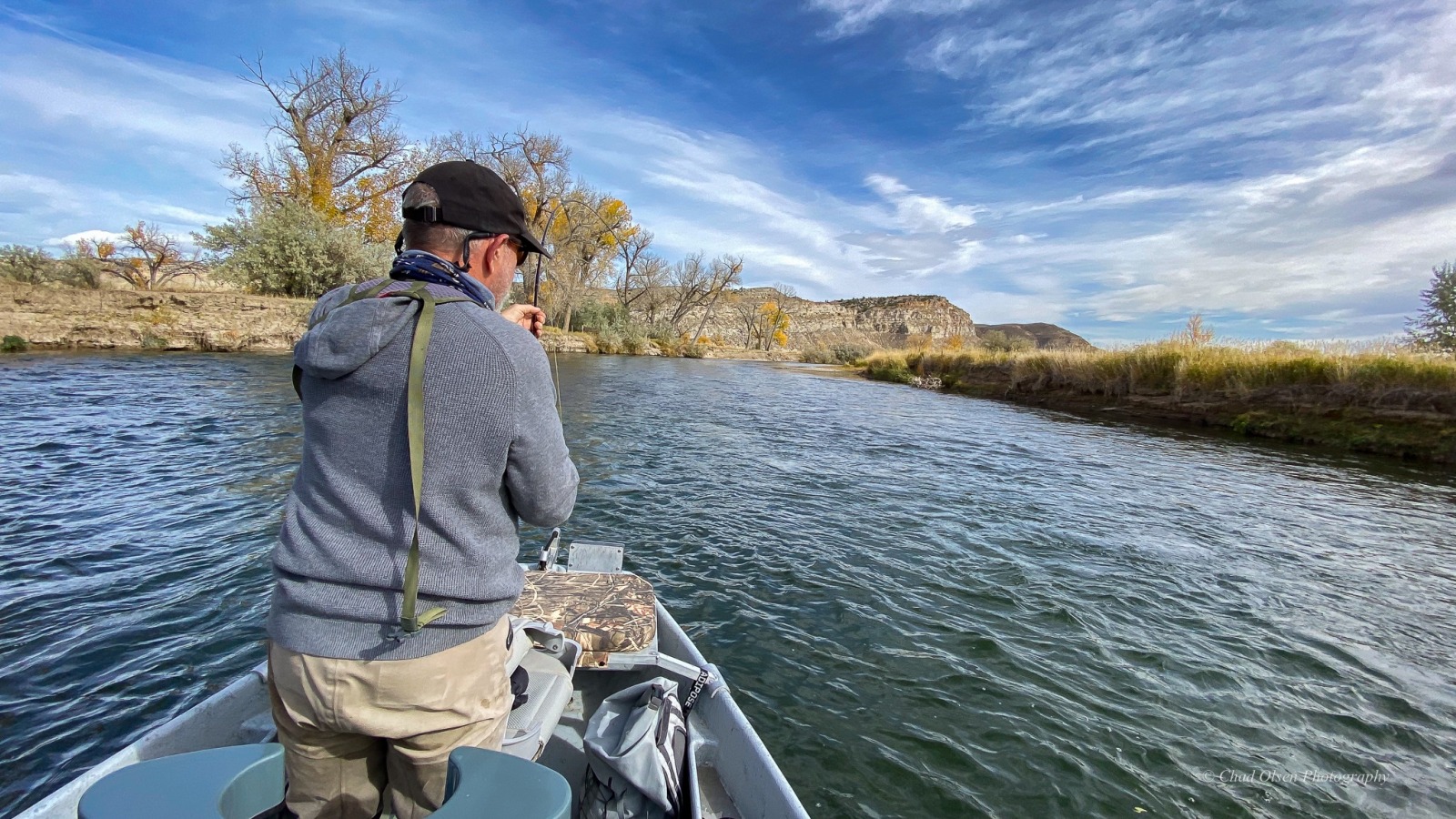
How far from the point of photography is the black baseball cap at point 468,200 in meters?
1.66

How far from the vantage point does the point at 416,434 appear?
1443 mm

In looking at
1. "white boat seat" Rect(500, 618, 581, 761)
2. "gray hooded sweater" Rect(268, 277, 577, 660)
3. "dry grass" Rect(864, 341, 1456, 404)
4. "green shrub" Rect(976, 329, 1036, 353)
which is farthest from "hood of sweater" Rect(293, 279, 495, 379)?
"green shrub" Rect(976, 329, 1036, 353)

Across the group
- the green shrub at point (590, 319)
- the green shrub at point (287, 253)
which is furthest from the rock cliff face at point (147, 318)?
the green shrub at point (590, 319)

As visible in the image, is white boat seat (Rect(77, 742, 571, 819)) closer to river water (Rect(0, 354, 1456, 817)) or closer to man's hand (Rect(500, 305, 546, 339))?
man's hand (Rect(500, 305, 546, 339))

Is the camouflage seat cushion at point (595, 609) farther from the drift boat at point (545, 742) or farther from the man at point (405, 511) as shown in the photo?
the man at point (405, 511)

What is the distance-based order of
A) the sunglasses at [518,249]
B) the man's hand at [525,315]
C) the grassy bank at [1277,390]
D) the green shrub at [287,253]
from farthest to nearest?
the green shrub at [287,253]
the grassy bank at [1277,390]
the man's hand at [525,315]
the sunglasses at [518,249]

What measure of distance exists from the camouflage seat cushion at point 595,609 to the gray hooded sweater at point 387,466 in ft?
4.51

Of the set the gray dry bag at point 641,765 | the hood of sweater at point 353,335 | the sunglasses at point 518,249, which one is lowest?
the gray dry bag at point 641,765

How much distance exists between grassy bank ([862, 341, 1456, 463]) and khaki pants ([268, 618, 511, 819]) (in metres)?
16.6

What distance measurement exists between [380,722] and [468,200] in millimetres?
1345

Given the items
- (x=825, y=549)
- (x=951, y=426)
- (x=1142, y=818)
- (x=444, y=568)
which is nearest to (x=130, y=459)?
(x=825, y=549)

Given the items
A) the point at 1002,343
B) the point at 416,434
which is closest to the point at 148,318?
the point at 416,434

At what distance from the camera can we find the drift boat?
3.79 feet

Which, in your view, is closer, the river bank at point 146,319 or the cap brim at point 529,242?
the cap brim at point 529,242
